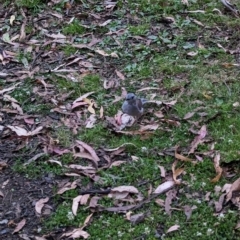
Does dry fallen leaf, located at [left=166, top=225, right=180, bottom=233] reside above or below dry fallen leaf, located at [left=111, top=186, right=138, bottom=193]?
above

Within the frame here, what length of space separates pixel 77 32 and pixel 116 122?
185 cm

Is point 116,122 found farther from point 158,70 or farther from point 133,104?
point 158,70

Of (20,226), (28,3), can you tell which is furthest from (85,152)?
(28,3)

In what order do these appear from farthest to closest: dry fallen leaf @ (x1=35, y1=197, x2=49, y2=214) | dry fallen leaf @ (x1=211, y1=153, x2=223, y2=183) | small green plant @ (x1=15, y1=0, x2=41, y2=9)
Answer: small green plant @ (x1=15, y1=0, x2=41, y2=9)
dry fallen leaf @ (x1=211, y1=153, x2=223, y2=183)
dry fallen leaf @ (x1=35, y1=197, x2=49, y2=214)

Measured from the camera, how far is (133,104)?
15.6ft

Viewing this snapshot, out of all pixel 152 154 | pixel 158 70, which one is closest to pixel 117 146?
pixel 152 154

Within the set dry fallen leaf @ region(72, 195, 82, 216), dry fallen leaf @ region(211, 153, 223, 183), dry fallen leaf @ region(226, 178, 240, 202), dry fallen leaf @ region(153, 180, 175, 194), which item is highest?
dry fallen leaf @ region(226, 178, 240, 202)

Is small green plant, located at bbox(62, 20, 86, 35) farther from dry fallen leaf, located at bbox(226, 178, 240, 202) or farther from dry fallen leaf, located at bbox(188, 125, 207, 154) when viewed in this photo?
dry fallen leaf, located at bbox(226, 178, 240, 202)

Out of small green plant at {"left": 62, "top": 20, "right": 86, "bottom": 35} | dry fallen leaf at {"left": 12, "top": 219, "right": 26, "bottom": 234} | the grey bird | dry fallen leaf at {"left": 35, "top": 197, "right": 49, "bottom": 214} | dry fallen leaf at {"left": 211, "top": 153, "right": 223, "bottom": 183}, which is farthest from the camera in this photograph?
small green plant at {"left": 62, "top": 20, "right": 86, "bottom": 35}

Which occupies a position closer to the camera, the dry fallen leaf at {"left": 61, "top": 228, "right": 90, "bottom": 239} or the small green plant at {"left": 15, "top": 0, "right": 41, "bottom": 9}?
the dry fallen leaf at {"left": 61, "top": 228, "right": 90, "bottom": 239}

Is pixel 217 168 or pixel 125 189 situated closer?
pixel 125 189

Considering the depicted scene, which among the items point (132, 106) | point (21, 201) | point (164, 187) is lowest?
point (21, 201)

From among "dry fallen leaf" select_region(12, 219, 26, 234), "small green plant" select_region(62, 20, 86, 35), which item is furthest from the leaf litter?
"small green plant" select_region(62, 20, 86, 35)

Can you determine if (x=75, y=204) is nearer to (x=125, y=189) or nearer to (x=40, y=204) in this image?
(x=40, y=204)
